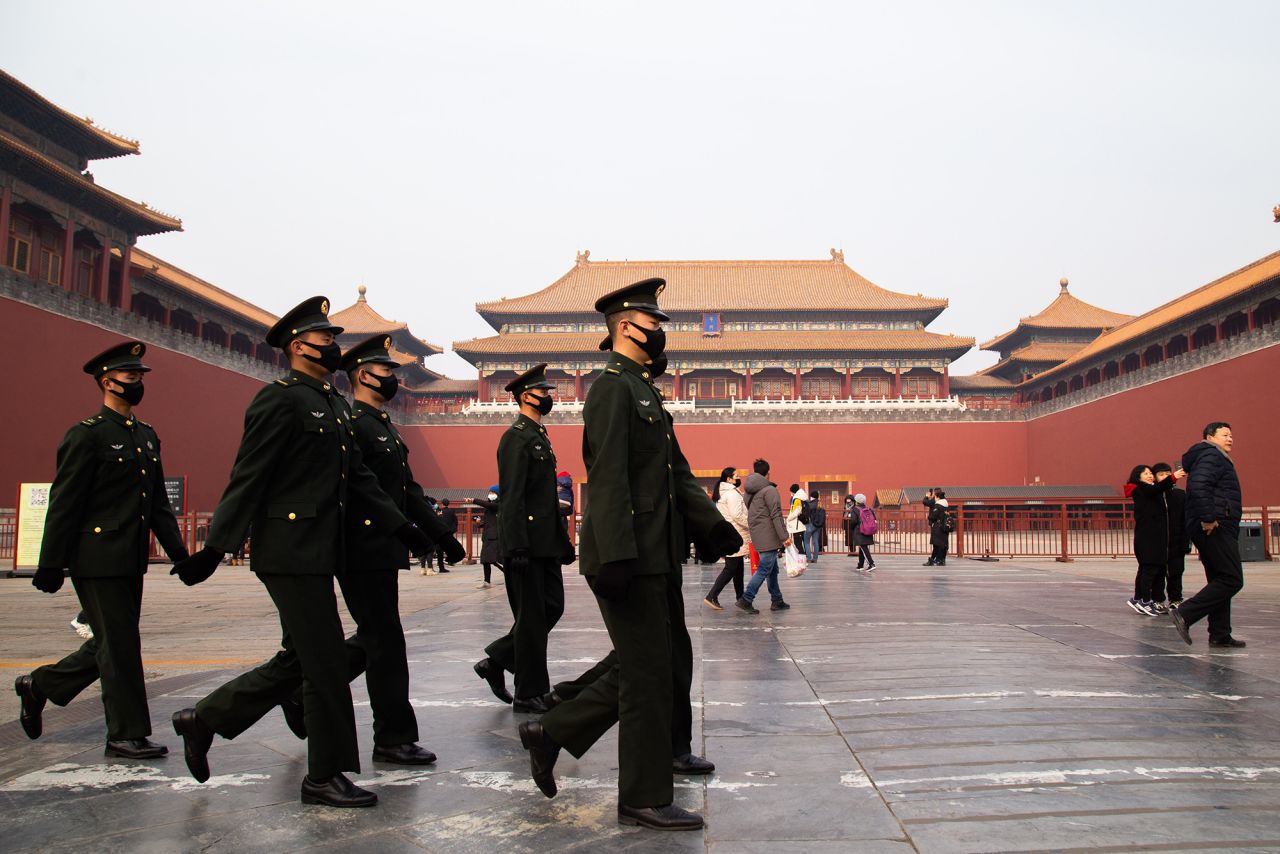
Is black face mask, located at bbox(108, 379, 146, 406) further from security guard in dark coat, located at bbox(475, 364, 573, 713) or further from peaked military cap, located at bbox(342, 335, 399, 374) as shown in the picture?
security guard in dark coat, located at bbox(475, 364, 573, 713)

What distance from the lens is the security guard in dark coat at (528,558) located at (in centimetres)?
415

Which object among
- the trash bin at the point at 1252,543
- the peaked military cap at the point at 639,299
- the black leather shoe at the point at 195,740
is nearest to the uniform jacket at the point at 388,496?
the black leather shoe at the point at 195,740

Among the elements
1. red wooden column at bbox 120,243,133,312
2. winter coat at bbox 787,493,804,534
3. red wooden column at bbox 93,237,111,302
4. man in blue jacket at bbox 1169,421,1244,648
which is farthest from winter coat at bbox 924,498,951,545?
red wooden column at bbox 120,243,133,312

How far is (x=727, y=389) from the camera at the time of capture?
35.5m

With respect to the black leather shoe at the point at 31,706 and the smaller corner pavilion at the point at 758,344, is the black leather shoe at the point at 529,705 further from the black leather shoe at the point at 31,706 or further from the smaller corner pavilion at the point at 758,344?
the smaller corner pavilion at the point at 758,344

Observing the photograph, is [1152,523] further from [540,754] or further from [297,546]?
[297,546]

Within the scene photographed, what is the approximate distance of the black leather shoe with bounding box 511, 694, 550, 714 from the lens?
4109 mm

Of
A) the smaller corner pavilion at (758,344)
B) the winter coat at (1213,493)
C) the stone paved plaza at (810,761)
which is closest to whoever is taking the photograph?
the stone paved plaza at (810,761)

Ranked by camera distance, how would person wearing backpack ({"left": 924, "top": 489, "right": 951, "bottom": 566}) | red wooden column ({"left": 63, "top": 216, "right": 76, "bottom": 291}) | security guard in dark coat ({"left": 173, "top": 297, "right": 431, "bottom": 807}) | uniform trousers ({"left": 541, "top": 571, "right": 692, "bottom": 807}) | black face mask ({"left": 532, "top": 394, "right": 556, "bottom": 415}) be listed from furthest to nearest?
1. red wooden column ({"left": 63, "top": 216, "right": 76, "bottom": 291})
2. person wearing backpack ({"left": 924, "top": 489, "right": 951, "bottom": 566})
3. black face mask ({"left": 532, "top": 394, "right": 556, "bottom": 415})
4. security guard in dark coat ({"left": 173, "top": 297, "right": 431, "bottom": 807})
5. uniform trousers ({"left": 541, "top": 571, "right": 692, "bottom": 807})

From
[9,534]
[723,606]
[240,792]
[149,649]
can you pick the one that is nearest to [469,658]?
[149,649]

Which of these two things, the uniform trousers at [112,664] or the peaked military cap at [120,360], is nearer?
the uniform trousers at [112,664]

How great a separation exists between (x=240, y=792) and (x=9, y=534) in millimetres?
15778

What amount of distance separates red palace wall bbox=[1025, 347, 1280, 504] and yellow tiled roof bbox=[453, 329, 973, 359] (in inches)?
178

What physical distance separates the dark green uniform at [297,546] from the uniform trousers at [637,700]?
0.68 m
